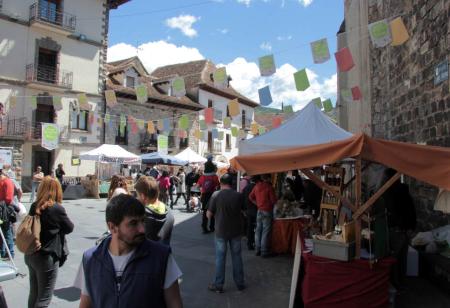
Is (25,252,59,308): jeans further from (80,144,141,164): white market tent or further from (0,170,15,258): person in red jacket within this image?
(80,144,141,164): white market tent

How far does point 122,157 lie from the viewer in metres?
18.3

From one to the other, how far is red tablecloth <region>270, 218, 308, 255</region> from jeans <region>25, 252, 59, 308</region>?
4517 mm

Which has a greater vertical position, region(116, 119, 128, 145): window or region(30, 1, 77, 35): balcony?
region(30, 1, 77, 35): balcony

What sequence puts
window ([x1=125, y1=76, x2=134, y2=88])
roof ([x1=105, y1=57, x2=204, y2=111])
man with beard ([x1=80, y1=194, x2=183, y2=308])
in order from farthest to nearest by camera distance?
1. window ([x1=125, y1=76, x2=134, y2=88])
2. roof ([x1=105, y1=57, x2=204, y2=111])
3. man with beard ([x1=80, y1=194, x2=183, y2=308])

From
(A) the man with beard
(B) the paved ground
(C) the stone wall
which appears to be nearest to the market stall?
(B) the paved ground

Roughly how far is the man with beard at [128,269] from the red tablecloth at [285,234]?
5.57m

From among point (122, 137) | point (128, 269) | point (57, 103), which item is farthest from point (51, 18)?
point (128, 269)

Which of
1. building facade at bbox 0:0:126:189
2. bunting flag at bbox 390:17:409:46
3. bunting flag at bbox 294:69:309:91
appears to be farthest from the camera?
building facade at bbox 0:0:126:189

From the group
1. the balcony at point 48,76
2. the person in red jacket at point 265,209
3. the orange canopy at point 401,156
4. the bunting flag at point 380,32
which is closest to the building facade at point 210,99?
the balcony at point 48,76

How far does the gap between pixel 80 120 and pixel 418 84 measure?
2123cm

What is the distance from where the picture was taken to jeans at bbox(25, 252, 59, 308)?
373cm

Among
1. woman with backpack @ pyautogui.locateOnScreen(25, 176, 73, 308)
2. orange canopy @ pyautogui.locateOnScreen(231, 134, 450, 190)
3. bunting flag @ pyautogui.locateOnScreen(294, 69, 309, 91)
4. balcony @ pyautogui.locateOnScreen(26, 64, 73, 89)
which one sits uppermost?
balcony @ pyautogui.locateOnScreen(26, 64, 73, 89)

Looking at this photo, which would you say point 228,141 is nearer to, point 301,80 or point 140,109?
point 140,109

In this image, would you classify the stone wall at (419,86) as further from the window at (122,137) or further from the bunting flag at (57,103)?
the window at (122,137)
